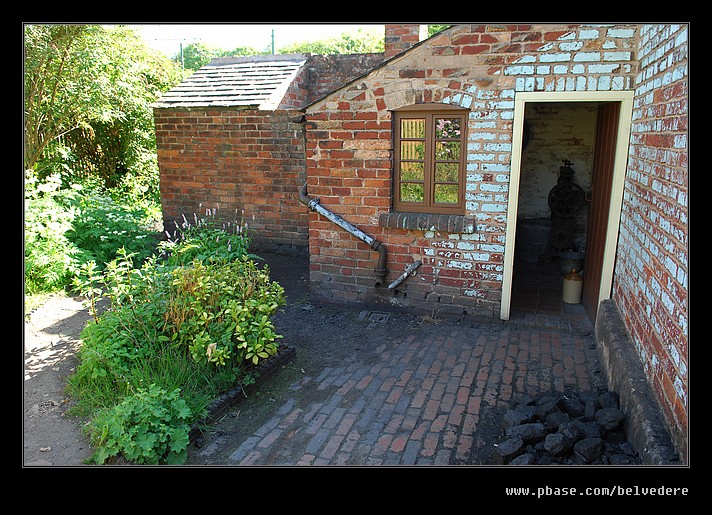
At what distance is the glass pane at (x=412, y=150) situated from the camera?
18.3 ft

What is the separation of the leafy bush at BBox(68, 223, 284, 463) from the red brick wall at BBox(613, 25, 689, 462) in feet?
9.04

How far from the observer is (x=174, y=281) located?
4.24 m

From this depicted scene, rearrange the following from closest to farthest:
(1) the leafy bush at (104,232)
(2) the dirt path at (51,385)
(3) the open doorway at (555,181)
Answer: (2) the dirt path at (51,385)
(1) the leafy bush at (104,232)
(3) the open doorway at (555,181)

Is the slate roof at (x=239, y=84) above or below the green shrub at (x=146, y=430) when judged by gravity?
above

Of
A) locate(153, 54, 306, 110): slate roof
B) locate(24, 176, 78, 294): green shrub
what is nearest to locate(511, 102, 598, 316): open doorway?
locate(153, 54, 306, 110): slate roof

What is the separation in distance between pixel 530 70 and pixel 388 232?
2.26m

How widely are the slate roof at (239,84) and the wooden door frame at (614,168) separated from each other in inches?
182

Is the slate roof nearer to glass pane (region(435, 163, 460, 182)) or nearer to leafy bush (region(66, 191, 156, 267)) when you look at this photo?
leafy bush (region(66, 191, 156, 267))

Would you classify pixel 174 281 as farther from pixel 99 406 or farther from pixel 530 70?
pixel 530 70

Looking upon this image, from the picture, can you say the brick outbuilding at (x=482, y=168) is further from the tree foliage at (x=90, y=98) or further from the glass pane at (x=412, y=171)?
the tree foliage at (x=90, y=98)

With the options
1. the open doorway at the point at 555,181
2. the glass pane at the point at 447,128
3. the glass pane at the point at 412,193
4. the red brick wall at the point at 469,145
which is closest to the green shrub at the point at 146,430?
the red brick wall at the point at 469,145

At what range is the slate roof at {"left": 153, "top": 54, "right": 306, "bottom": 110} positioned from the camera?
8555 mm

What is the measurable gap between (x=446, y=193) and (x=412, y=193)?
1.29ft

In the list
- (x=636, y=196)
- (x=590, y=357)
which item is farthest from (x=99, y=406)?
(x=636, y=196)
